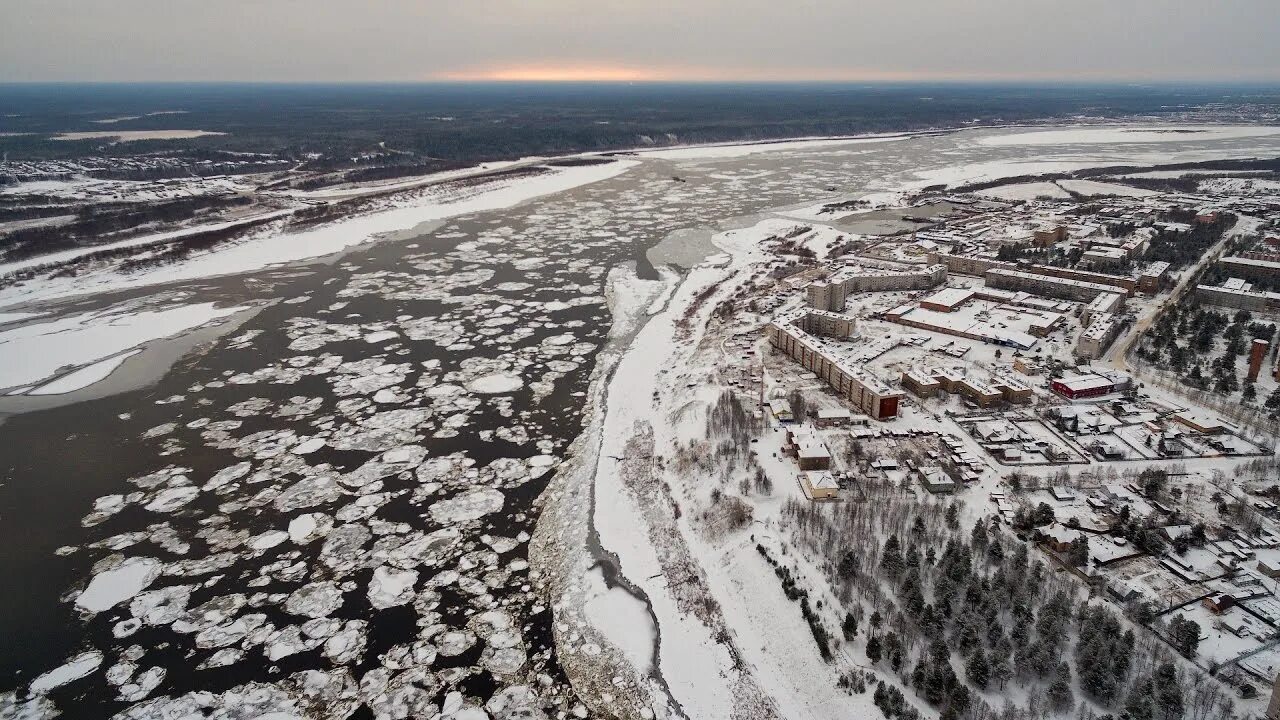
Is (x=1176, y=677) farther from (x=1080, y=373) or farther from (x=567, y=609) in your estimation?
(x=1080, y=373)

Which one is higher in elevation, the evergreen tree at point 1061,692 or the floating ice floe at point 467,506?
the floating ice floe at point 467,506

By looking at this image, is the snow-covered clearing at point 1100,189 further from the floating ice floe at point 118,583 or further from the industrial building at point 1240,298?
the floating ice floe at point 118,583

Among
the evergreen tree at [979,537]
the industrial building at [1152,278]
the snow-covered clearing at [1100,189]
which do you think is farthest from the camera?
the snow-covered clearing at [1100,189]

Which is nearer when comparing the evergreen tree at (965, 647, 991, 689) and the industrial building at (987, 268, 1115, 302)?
the evergreen tree at (965, 647, 991, 689)

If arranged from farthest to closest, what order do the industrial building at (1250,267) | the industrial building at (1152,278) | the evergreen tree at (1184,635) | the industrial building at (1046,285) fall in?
the industrial building at (1250,267)
the industrial building at (1152,278)
the industrial building at (1046,285)
the evergreen tree at (1184,635)

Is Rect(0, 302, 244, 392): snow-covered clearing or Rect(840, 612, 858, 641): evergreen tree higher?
Rect(0, 302, 244, 392): snow-covered clearing

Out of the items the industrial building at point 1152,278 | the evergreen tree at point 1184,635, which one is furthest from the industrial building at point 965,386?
the industrial building at point 1152,278

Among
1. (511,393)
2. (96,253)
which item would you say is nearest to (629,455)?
(511,393)

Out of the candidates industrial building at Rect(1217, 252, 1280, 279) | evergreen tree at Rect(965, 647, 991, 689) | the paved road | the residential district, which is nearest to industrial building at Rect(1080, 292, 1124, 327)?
the residential district

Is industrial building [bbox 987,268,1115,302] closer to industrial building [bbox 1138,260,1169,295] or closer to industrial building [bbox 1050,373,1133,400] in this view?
industrial building [bbox 1138,260,1169,295]

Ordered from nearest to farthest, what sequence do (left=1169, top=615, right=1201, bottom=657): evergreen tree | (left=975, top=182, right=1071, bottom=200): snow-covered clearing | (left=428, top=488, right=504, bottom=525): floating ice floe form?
1. (left=1169, top=615, right=1201, bottom=657): evergreen tree
2. (left=428, top=488, right=504, bottom=525): floating ice floe
3. (left=975, top=182, right=1071, bottom=200): snow-covered clearing
